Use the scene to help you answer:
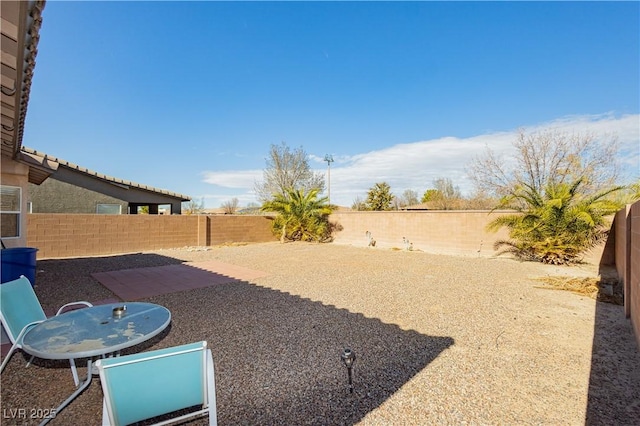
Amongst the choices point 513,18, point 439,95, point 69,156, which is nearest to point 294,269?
point 513,18

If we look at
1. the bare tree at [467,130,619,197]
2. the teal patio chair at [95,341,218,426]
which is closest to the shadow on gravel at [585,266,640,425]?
the teal patio chair at [95,341,218,426]

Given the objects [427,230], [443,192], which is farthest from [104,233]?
[443,192]

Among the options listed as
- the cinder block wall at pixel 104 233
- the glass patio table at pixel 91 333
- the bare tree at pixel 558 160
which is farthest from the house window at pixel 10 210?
the bare tree at pixel 558 160

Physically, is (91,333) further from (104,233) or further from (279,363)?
(104,233)

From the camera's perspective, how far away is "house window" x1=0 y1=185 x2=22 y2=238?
7.35 meters

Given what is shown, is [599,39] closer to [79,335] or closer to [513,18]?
[513,18]

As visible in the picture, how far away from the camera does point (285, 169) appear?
107 ft

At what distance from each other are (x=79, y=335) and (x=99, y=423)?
2.47 ft

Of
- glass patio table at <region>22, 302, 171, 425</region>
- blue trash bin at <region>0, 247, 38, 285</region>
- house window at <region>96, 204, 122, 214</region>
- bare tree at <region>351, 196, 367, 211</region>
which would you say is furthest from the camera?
A: bare tree at <region>351, 196, 367, 211</region>

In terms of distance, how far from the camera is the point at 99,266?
33.8 feet

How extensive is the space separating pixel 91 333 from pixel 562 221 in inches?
498

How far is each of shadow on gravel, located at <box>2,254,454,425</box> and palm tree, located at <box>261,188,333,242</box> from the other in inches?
471

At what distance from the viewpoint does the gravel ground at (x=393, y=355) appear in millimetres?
2729

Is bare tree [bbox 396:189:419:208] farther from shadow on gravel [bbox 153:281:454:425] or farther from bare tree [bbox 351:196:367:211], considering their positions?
shadow on gravel [bbox 153:281:454:425]
